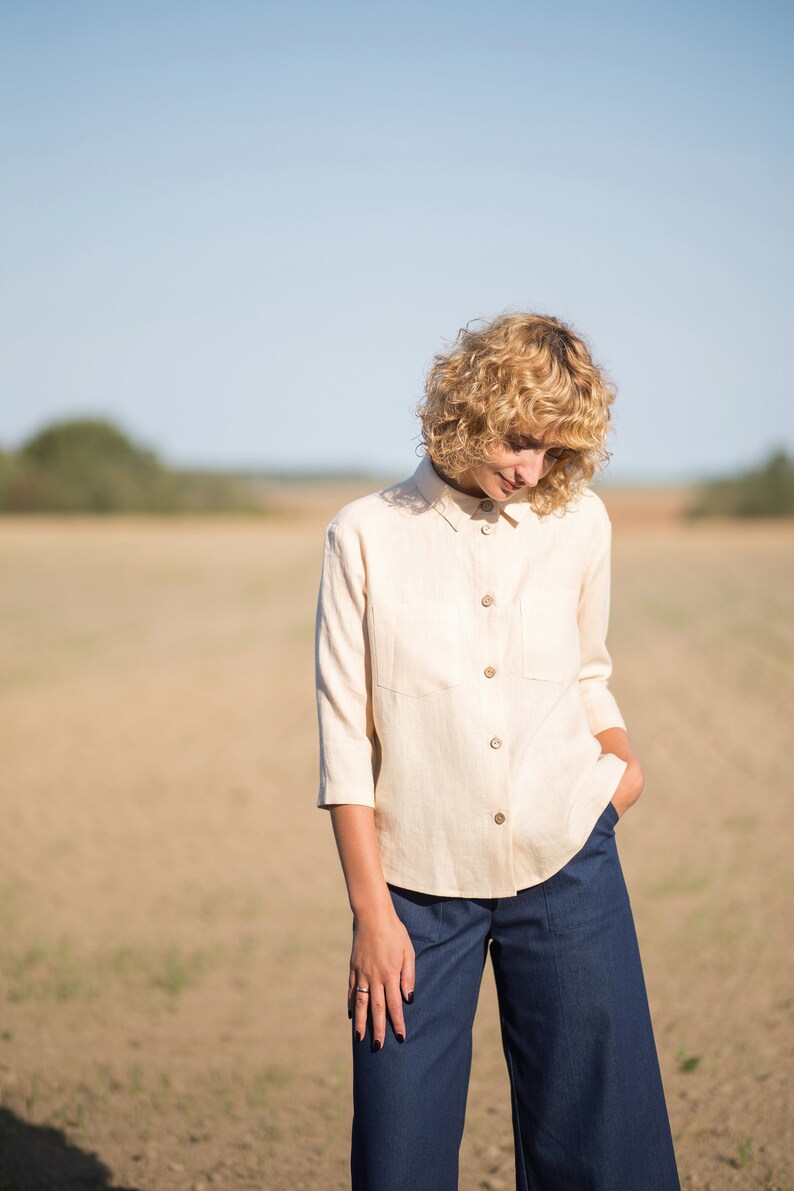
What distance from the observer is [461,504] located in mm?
1876

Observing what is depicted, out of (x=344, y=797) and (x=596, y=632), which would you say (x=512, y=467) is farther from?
(x=344, y=797)

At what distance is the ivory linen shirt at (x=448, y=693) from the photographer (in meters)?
1.79

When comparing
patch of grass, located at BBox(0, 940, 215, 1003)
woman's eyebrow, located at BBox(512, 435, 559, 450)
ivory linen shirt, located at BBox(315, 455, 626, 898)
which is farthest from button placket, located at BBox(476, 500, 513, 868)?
patch of grass, located at BBox(0, 940, 215, 1003)

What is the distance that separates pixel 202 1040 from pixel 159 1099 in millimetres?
771

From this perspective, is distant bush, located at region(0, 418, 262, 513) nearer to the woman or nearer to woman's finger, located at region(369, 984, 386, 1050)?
the woman

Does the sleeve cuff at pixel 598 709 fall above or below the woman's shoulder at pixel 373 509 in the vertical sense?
below

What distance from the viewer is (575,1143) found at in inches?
72.5

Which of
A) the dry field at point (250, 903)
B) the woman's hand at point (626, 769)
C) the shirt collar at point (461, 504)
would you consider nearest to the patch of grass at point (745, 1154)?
the dry field at point (250, 903)

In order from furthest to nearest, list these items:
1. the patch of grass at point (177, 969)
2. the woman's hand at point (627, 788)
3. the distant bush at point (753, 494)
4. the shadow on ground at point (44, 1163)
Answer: the distant bush at point (753, 494)
the patch of grass at point (177, 969)
the shadow on ground at point (44, 1163)
the woman's hand at point (627, 788)

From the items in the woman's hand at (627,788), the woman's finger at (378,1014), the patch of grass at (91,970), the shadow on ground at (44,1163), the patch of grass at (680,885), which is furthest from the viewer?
the patch of grass at (680,885)

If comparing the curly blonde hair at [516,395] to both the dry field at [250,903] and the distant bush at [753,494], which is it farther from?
the distant bush at [753,494]

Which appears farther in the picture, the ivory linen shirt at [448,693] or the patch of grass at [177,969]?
the patch of grass at [177,969]

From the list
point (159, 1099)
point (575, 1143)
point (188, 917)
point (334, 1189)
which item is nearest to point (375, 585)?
point (575, 1143)

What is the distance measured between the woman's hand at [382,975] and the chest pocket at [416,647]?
1.21ft
